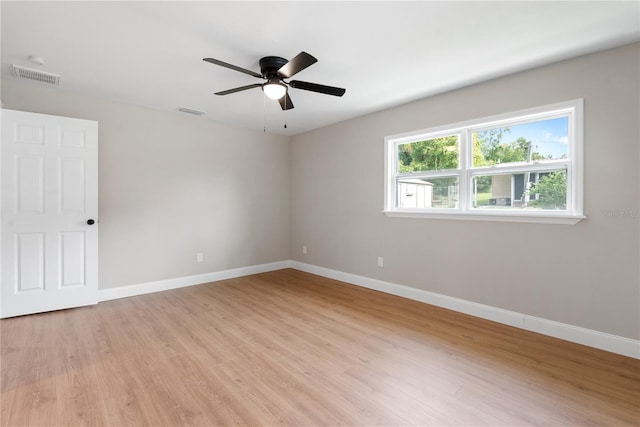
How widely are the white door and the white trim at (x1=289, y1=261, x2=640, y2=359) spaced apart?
363 cm

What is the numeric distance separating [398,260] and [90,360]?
337 centimetres

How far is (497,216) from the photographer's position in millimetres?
3041

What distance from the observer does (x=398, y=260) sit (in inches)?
155

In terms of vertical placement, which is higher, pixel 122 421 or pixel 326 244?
pixel 326 244

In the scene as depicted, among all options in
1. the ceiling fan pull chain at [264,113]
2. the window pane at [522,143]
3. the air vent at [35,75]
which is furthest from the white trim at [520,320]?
the air vent at [35,75]

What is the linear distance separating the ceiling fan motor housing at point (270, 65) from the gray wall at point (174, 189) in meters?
2.29

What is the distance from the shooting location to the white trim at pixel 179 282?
147 inches

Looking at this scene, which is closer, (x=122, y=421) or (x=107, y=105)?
(x=122, y=421)

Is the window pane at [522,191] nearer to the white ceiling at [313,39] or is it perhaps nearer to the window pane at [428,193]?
the window pane at [428,193]

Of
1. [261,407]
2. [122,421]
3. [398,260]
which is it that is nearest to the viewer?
[122,421]

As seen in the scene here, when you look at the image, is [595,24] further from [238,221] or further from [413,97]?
[238,221]

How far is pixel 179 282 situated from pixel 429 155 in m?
3.97

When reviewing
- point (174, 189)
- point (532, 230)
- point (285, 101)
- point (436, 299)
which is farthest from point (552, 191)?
point (174, 189)

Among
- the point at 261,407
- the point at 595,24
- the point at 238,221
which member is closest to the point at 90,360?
the point at 261,407
